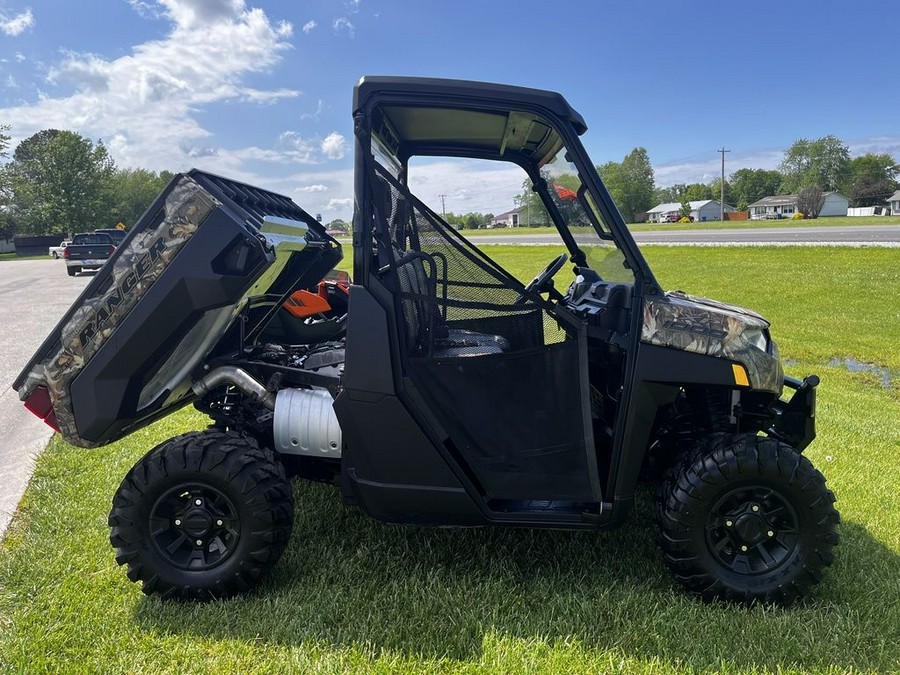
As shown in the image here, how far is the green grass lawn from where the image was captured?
2324mm

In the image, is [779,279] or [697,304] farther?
[779,279]

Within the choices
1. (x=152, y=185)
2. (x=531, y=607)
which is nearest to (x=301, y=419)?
(x=531, y=607)

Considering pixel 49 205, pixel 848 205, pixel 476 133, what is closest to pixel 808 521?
pixel 476 133

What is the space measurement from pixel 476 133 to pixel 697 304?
138 centimetres

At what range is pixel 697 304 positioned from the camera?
2648 millimetres

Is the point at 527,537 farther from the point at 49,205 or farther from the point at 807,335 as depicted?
the point at 49,205

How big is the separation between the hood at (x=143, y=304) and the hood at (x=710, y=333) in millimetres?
1654

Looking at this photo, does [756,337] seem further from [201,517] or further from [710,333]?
[201,517]

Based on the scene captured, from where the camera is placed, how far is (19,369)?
7.20 m

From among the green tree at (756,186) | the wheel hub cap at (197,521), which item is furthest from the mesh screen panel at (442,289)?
the green tree at (756,186)

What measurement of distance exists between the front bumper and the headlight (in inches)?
17.2

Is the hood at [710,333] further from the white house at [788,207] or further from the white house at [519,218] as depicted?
the white house at [788,207]

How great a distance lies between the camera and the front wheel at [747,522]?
8.47 ft

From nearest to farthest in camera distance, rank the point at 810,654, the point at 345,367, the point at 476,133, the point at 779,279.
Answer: the point at 810,654 → the point at 345,367 → the point at 476,133 → the point at 779,279
